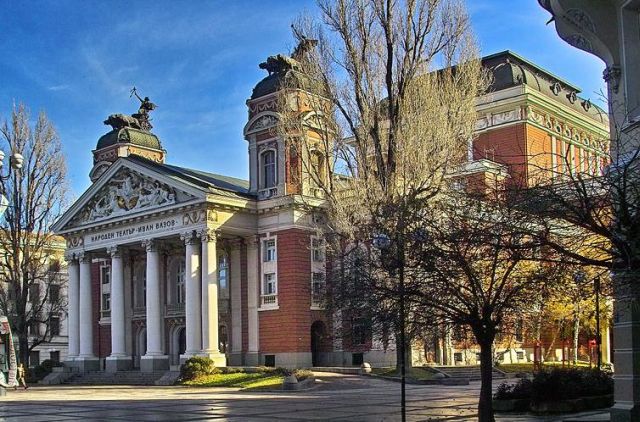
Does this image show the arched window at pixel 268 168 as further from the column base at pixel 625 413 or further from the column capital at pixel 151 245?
the column base at pixel 625 413

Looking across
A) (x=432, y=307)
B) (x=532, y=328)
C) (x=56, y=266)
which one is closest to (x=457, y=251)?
(x=432, y=307)

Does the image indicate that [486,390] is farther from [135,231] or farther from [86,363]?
[86,363]

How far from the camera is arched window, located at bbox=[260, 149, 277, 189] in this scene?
161 feet

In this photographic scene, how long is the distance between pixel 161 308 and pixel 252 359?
24.1 ft

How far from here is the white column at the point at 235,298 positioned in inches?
1933

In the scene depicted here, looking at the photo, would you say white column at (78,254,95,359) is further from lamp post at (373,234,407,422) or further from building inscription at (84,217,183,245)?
lamp post at (373,234,407,422)

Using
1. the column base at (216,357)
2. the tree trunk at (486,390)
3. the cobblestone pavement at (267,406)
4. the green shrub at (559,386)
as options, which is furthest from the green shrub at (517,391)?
the column base at (216,357)

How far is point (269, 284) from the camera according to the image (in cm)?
4831

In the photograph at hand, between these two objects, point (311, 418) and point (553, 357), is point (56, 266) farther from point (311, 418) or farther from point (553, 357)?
point (311, 418)

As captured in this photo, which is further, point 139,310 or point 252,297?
point 139,310

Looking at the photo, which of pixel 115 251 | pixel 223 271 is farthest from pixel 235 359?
pixel 115 251

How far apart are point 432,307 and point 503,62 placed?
41588 millimetres

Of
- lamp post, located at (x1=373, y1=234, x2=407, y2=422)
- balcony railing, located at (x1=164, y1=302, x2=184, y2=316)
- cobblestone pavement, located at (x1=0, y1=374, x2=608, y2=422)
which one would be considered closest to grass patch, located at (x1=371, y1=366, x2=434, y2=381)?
cobblestone pavement, located at (x1=0, y1=374, x2=608, y2=422)

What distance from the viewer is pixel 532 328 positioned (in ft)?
66.6
